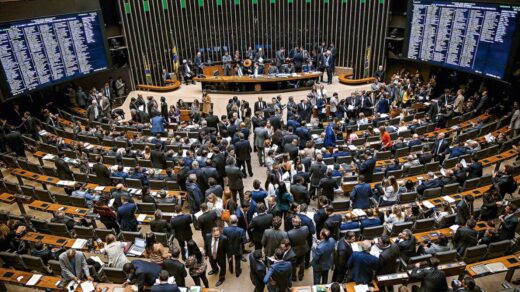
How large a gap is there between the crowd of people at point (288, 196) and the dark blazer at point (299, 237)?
0.07ft

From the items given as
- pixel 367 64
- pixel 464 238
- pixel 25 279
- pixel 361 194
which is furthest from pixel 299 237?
pixel 367 64

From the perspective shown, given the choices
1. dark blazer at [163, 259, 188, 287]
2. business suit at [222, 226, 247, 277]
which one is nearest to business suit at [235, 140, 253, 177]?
business suit at [222, 226, 247, 277]

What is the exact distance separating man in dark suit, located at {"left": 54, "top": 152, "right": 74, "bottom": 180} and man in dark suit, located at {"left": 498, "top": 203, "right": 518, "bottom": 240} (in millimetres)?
9266

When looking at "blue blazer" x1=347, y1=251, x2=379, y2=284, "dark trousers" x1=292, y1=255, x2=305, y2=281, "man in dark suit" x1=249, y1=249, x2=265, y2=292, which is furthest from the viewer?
"dark trousers" x1=292, y1=255, x2=305, y2=281

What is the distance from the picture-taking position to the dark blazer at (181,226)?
6.93 m

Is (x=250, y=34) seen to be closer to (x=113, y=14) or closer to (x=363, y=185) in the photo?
(x=113, y=14)

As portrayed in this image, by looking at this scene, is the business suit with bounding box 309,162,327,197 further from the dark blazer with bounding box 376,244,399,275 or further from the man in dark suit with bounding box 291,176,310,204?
the dark blazer with bounding box 376,244,399,275

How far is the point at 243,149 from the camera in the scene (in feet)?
32.7

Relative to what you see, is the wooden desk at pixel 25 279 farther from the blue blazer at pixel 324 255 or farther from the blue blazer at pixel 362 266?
the blue blazer at pixel 362 266

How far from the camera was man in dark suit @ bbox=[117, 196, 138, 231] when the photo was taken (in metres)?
7.36

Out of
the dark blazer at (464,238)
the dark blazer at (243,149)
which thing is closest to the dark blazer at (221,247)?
the dark blazer at (243,149)

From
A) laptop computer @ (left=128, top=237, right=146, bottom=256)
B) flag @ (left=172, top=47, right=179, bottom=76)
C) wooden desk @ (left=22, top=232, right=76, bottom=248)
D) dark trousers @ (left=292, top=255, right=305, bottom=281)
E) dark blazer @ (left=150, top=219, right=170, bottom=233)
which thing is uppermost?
flag @ (left=172, top=47, right=179, bottom=76)

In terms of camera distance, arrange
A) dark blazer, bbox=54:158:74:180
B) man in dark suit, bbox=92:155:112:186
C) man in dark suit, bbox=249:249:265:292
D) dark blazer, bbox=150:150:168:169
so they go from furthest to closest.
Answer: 1. dark blazer, bbox=150:150:168:169
2. dark blazer, bbox=54:158:74:180
3. man in dark suit, bbox=92:155:112:186
4. man in dark suit, bbox=249:249:265:292

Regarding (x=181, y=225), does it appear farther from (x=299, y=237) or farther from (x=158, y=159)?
(x=158, y=159)
